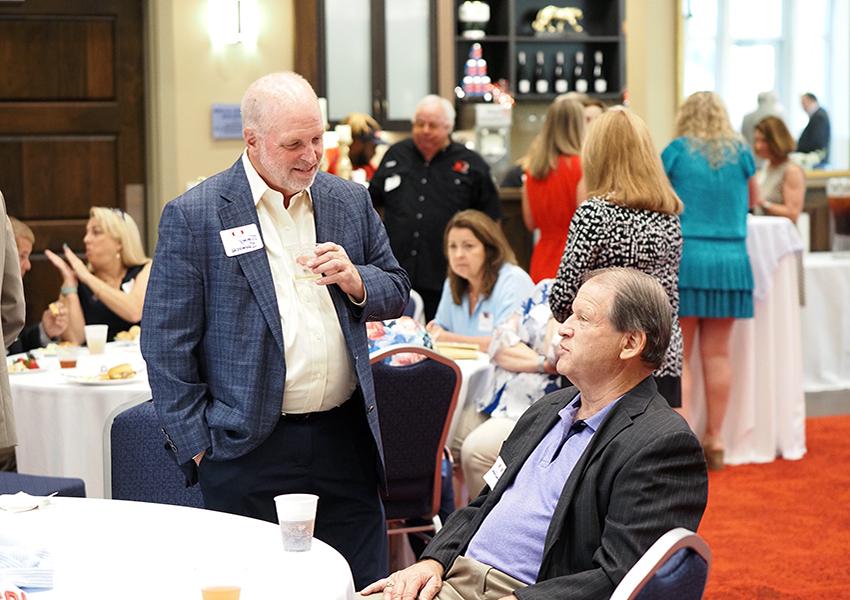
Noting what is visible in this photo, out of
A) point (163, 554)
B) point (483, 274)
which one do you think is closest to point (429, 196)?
point (483, 274)

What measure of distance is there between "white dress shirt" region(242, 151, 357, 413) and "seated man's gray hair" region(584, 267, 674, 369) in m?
0.63

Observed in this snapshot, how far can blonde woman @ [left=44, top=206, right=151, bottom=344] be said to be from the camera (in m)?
5.76

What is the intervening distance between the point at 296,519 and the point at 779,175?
6.32 metres

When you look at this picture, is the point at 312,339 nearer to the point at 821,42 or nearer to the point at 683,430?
the point at 683,430

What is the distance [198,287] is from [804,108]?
34.2 feet

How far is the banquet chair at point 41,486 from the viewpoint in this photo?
11.7 ft

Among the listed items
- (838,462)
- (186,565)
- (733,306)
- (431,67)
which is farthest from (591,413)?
(431,67)

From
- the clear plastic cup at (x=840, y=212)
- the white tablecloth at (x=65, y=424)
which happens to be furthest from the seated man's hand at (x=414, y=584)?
the clear plastic cup at (x=840, y=212)

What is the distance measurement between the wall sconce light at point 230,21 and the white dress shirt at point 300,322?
5.25 meters

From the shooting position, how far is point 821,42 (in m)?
12.6

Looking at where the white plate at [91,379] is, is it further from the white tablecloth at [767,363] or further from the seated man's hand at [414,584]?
the white tablecloth at [767,363]

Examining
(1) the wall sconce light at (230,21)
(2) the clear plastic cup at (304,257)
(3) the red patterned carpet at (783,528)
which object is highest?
(1) the wall sconce light at (230,21)

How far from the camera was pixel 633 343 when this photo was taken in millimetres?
2664

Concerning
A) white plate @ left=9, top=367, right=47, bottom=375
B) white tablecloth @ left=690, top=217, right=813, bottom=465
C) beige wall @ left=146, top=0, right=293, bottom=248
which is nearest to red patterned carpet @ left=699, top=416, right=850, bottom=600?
white tablecloth @ left=690, top=217, right=813, bottom=465
